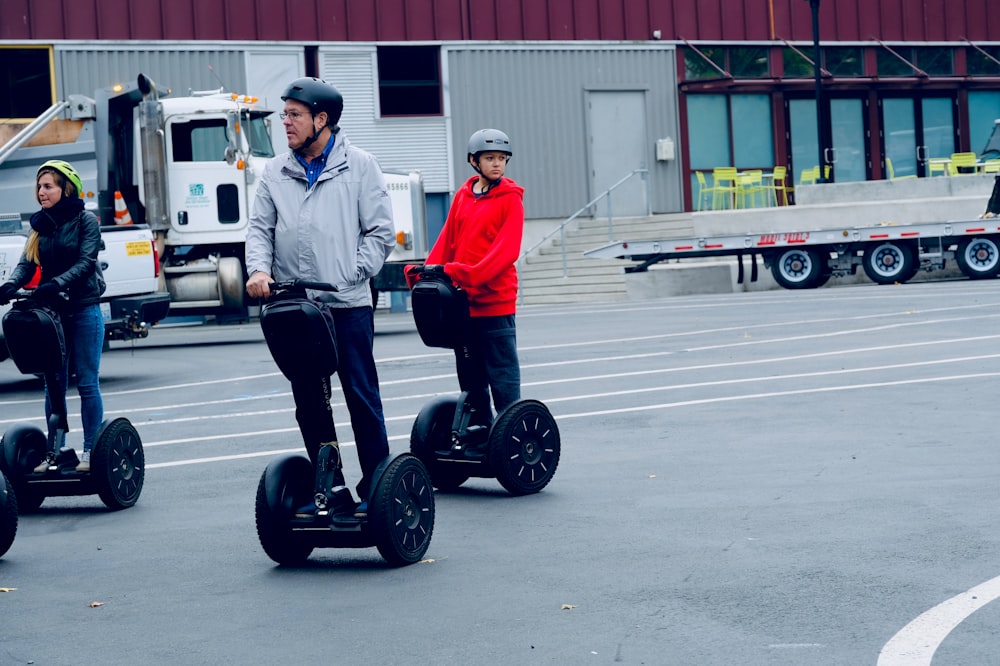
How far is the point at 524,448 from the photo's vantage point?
8422mm

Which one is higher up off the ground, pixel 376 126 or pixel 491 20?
pixel 491 20

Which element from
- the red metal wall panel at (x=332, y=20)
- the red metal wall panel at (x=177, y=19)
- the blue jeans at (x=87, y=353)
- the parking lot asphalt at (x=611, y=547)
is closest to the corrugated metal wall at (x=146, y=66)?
the red metal wall panel at (x=177, y=19)

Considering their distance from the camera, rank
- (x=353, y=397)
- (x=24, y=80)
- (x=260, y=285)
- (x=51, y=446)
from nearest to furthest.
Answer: (x=260, y=285), (x=353, y=397), (x=51, y=446), (x=24, y=80)

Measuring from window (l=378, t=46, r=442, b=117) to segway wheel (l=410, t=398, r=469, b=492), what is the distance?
28164 mm

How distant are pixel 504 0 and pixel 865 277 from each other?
36.2 ft

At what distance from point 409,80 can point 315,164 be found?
97.9 ft

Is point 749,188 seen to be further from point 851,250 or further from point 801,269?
point 851,250

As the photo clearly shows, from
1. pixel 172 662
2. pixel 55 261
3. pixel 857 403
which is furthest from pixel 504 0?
pixel 172 662

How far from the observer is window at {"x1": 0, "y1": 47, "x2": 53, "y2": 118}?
3288 centimetres

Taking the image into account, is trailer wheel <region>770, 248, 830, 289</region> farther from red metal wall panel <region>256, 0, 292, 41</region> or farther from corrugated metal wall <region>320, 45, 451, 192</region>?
red metal wall panel <region>256, 0, 292, 41</region>

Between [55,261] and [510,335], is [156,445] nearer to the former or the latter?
[55,261]

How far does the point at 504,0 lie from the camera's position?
36594 mm

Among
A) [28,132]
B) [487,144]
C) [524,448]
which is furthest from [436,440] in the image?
[28,132]

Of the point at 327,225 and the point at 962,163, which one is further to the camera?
the point at 962,163
